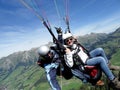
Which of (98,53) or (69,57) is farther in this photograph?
(98,53)

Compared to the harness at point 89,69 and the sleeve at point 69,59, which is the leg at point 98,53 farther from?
the sleeve at point 69,59

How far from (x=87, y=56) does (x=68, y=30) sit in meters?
1.43

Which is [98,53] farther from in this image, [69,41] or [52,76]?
[52,76]

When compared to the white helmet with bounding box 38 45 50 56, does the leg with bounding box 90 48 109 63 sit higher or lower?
lower

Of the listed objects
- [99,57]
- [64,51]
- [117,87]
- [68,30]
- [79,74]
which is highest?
[68,30]

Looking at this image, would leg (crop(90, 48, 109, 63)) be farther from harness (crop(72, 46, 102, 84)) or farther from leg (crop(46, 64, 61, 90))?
leg (crop(46, 64, 61, 90))

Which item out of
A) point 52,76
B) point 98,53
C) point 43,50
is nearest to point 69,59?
point 52,76

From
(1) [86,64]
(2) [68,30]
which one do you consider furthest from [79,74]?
(2) [68,30]

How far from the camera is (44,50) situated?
25.7ft

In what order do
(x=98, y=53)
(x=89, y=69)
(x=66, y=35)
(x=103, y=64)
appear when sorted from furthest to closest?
(x=98, y=53) → (x=89, y=69) → (x=66, y=35) → (x=103, y=64)

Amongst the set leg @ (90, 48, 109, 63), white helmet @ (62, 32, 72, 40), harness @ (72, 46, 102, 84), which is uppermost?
white helmet @ (62, 32, 72, 40)

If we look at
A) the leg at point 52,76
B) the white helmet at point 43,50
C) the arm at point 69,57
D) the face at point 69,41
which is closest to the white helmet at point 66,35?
the face at point 69,41

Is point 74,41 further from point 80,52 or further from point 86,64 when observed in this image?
point 86,64

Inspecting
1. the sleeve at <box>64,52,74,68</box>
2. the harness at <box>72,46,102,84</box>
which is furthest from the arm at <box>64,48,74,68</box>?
the harness at <box>72,46,102,84</box>
